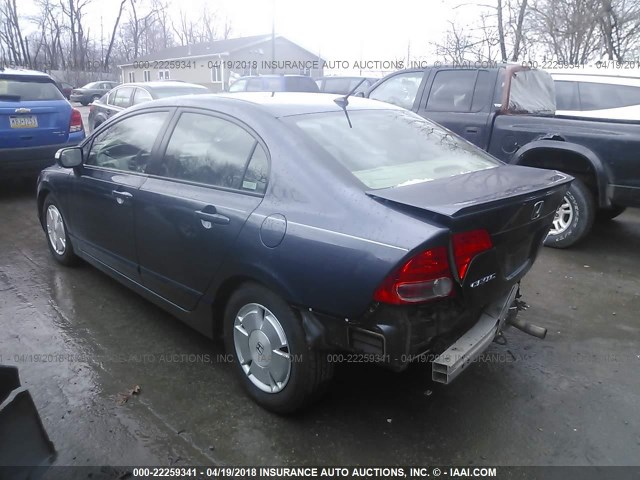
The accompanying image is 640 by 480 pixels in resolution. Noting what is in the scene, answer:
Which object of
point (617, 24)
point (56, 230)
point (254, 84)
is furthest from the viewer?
point (254, 84)

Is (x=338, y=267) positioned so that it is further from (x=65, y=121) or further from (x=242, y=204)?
(x=65, y=121)

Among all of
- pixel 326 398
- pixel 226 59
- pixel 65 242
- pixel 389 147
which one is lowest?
pixel 326 398

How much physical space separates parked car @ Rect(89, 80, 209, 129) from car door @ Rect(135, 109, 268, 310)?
6.08 m

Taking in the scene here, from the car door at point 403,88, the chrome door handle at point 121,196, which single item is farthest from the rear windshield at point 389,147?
the car door at point 403,88

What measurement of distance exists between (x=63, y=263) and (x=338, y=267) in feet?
11.8

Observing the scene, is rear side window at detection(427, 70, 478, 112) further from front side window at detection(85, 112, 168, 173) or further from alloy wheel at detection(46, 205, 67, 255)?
alloy wheel at detection(46, 205, 67, 255)

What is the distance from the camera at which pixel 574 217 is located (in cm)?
552

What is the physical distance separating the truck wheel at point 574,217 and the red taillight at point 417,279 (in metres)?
3.80

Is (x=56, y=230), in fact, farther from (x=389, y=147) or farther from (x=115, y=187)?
(x=389, y=147)

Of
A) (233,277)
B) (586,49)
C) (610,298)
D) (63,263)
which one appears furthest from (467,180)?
(586,49)

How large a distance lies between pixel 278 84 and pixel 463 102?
1012 cm

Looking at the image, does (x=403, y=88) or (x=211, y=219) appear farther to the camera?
(x=403, y=88)

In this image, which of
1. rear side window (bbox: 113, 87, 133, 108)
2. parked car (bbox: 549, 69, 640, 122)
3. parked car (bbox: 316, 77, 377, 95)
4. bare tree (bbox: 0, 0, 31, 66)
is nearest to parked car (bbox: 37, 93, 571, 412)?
parked car (bbox: 549, 69, 640, 122)

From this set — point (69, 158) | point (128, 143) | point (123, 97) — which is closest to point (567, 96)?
point (128, 143)
